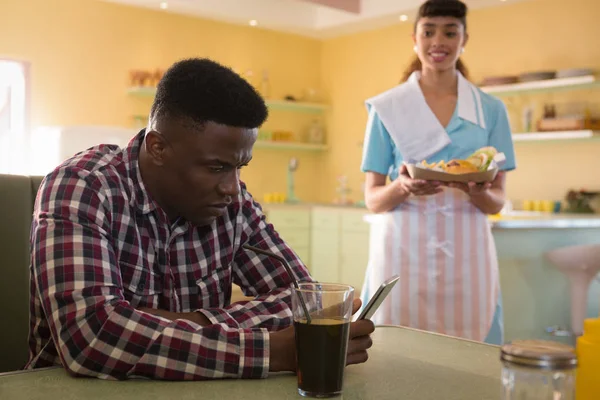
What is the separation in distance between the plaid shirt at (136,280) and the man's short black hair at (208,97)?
0.13 metres

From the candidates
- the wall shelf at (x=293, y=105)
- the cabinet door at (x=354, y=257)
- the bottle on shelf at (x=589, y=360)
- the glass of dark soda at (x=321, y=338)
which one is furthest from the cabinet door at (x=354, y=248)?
the bottle on shelf at (x=589, y=360)

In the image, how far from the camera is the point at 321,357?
3.06 ft

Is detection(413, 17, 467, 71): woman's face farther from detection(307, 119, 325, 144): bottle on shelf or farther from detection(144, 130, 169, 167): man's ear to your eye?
detection(307, 119, 325, 144): bottle on shelf

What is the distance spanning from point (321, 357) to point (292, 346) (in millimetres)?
139

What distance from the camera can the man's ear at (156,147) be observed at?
1.26 m

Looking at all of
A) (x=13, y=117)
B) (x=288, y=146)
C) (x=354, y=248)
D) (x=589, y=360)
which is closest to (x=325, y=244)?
(x=354, y=248)

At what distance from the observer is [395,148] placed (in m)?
2.41

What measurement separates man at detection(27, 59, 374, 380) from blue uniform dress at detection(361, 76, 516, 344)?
0.95 m

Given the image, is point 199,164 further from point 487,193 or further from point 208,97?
point 487,193

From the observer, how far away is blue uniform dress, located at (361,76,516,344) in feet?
7.76

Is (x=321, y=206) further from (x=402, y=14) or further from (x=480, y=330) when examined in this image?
(x=480, y=330)

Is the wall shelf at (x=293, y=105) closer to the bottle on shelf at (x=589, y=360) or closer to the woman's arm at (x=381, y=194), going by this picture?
the woman's arm at (x=381, y=194)

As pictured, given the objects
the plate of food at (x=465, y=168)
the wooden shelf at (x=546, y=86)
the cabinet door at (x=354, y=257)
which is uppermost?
the wooden shelf at (x=546, y=86)

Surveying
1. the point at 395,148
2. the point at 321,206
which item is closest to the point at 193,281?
the point at 395,148
